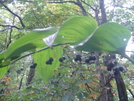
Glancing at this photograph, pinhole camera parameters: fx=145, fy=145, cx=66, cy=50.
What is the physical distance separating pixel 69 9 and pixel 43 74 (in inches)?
158

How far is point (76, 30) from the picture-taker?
347mm

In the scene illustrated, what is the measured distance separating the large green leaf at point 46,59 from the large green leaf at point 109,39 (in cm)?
21

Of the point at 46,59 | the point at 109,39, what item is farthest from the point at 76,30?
the point at 46,59

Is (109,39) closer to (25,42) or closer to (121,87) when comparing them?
(25,42)

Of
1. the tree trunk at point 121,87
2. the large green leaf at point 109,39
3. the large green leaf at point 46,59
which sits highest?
the large green leaf at point 109,39

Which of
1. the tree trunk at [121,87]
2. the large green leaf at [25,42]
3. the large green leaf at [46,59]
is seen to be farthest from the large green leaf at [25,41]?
the tree trunk at [121,87]

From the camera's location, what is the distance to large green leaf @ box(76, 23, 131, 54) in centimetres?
35

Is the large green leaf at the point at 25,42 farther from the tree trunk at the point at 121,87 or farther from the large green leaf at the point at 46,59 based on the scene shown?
the tree trunk at the point at 121,87

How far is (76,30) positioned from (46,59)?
0.28m

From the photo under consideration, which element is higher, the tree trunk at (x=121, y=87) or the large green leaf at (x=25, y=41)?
the large green leaf at (x=25, y=41)

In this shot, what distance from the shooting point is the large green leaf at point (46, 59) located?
1.90 ft

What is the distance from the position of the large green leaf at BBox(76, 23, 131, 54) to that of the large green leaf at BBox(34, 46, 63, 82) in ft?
0.70

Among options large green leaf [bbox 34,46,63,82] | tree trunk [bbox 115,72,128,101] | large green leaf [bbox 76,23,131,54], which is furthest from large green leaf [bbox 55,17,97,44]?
tree trunk [bbox 115,72,128,101]

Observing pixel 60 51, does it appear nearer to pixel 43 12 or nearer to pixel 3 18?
pixel 43 12
